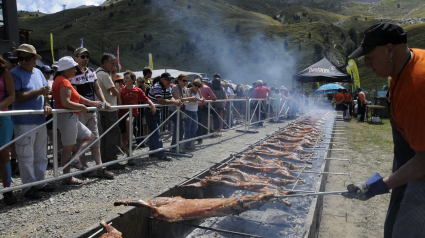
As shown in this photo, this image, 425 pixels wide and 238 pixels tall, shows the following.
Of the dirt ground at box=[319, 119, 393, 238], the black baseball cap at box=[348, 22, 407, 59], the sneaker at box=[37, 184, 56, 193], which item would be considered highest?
the black baseball cap at box=[348, 22, 407, 59]

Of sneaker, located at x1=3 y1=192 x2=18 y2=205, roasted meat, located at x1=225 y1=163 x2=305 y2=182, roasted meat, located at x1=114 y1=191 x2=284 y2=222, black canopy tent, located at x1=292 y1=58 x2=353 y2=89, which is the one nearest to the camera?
roasted meat, located at x1=114 y1=191 x2=284 y2=222

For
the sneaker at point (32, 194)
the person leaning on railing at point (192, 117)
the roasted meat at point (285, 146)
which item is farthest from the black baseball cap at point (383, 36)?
the person leaning on railing at point (192, 117)

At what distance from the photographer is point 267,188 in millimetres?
3789

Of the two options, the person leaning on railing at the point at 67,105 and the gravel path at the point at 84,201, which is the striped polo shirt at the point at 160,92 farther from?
the person leaning on railing at the point at 67,105

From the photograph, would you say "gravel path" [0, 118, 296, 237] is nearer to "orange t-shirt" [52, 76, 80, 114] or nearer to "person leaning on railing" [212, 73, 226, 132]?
"orange t-shirt" [52, 76, 80, 114]

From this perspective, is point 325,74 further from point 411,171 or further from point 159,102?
point 411,171

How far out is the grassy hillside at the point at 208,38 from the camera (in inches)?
2889

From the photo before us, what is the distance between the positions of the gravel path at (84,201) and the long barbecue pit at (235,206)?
52 cm

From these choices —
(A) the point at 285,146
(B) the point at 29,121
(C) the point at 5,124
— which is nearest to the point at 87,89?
(B) the point at 29,121

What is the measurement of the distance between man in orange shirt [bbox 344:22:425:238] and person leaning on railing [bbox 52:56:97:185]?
399 cm

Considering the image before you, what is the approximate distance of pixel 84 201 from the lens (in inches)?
154

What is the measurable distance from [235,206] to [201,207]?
0.41 m

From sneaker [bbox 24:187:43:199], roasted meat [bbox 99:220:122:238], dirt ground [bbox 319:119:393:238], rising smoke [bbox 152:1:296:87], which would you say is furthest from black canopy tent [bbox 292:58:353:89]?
rising smoke [bbox 152:1:296:87]

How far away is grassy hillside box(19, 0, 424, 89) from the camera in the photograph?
73.4 metres
